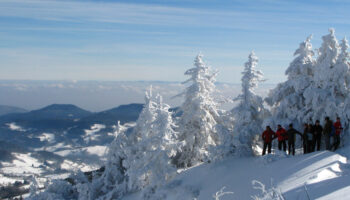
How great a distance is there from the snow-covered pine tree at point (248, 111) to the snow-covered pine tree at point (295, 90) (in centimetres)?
106

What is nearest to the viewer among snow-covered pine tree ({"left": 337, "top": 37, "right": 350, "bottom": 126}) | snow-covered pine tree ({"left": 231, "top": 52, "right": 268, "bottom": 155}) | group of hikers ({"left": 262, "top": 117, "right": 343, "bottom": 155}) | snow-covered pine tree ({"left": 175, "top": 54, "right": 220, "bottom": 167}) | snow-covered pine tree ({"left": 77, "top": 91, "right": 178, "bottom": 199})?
group of hikers ({"left": 262, "top": 117, "right": 343, "bottom": 155})

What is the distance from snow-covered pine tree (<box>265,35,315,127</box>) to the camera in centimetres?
2278

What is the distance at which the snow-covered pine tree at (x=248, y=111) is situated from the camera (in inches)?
864

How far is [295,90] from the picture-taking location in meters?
23.2

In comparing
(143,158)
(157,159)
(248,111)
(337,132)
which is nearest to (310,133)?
(337,132)

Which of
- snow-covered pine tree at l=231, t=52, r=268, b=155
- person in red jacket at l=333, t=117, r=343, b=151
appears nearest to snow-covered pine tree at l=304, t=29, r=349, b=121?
person in red jacket at l=333, t=117, r=343, b=151

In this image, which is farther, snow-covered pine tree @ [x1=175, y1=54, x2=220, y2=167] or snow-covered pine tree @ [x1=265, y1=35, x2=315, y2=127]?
snow-covered pine tree @ [x1=175, y1=54, x2=220, y2=167]

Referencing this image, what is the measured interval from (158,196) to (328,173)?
11014mm

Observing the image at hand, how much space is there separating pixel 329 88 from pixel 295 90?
7.46ft

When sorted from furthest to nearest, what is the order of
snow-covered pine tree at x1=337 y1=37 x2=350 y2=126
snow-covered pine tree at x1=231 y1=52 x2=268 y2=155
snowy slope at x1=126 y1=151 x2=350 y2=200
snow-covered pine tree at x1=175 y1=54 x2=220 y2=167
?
snow-covered pine tree at x1=175 y1=54 x2=220 y2=167, snow-covered pine tree at x1=231 y1=52 x2=268 y2=155, snow-covered pine tree at x1=337 y1=37 x2=350 y2=126, snowy slope at x1=126 y1=151 x2=350 y2=200

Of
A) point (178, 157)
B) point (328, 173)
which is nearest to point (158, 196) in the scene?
point (178, 157)

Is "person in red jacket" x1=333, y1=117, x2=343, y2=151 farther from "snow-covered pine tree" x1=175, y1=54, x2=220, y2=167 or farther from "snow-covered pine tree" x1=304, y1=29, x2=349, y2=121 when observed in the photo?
"snow-covered pine tree" x1=175, y1=54, x2=220, y2=167

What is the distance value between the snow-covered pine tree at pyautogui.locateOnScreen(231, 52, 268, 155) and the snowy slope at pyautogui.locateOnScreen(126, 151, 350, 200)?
1.47 meters

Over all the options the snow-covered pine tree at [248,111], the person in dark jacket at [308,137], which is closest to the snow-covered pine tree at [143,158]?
the snow-covered pine tree at [248,111]
